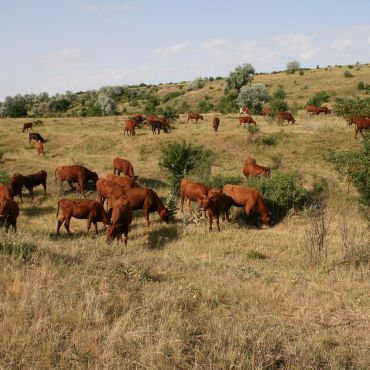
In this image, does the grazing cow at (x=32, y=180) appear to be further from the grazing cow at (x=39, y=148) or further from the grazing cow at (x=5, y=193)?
the grazing cow at (x=39, y=148)

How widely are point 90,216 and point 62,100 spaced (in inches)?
2662

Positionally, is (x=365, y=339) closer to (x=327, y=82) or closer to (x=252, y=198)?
(x=252, y=198)

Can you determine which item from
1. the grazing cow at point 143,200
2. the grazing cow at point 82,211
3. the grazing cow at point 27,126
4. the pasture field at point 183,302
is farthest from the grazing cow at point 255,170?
the grazing cow at point 27,126

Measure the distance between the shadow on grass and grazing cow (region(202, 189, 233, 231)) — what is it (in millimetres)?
1206

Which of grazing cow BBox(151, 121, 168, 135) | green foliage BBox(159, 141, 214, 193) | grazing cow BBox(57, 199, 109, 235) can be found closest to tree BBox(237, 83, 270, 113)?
grazing cow BBox(151, 121, 168, 135)

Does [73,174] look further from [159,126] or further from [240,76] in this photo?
[240,76]

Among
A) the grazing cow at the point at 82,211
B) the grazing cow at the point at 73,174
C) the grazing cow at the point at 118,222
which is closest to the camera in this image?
the grazing cow at the point at 118,222

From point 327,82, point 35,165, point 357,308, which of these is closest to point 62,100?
point 327,82

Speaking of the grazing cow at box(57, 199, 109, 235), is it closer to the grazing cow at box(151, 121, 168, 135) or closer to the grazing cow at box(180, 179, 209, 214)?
the grazing cow at box(180, 179, 209, 214)

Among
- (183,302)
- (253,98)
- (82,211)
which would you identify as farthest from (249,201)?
(253,98)

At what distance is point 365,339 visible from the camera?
5344 mm

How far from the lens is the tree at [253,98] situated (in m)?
44.6

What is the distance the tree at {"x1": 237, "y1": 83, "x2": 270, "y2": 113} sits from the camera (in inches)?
1754

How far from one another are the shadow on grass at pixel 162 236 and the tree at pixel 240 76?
48.5 meters
